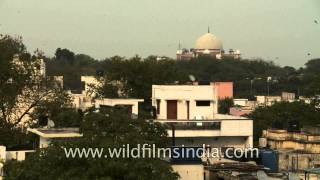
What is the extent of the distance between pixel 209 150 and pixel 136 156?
22.7 ft

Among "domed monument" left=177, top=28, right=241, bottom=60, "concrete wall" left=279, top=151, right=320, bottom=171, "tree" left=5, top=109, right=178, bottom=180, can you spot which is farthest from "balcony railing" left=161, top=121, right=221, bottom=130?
"domed monument" left=177, top=28, right=241, bottom=60

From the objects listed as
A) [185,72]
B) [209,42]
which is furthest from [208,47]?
[185,72]

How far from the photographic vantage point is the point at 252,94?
65812 millimetres

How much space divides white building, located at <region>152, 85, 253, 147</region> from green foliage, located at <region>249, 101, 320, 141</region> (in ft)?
28.9

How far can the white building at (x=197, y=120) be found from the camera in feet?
73.4

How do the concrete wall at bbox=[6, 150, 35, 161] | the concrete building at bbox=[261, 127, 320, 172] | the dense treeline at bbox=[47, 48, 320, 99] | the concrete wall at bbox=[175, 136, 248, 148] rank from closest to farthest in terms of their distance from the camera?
the concrete wall at bbox=[6, 150, 35, 161], the concrete building at bbox=[261, 127, 320, 172], the concrete wall at bbox=[175, 136, 248, 148], the dense treeline at bbox=[47, 48, 320, 99]

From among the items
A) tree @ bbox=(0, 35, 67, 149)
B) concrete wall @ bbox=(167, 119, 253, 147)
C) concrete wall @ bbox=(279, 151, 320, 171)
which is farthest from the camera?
tree @ bbox=(0, 35, 67, 149)

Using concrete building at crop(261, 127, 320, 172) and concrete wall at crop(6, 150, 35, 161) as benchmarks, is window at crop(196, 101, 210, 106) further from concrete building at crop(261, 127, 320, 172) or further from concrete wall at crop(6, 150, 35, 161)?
concrete wall at crop(6, 150, 35, 161)

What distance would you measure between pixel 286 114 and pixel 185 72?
26.2ft

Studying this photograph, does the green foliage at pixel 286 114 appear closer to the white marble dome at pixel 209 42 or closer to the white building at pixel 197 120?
the white building at pixel 197 120

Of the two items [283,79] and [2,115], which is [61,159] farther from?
[283,79]

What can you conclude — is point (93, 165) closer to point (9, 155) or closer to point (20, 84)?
point (9, 155)

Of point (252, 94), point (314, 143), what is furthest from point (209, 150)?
point (252, 94)

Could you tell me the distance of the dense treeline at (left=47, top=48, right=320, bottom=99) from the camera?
117 feet
